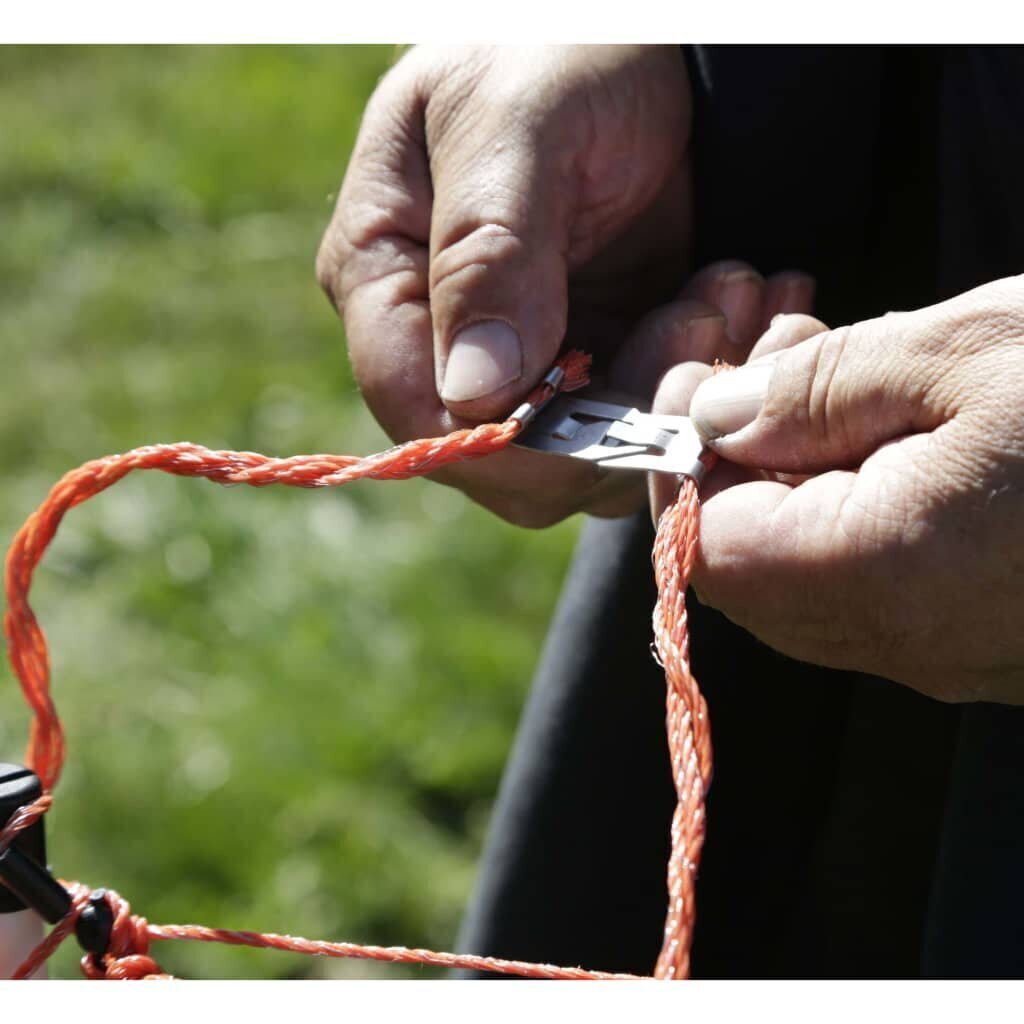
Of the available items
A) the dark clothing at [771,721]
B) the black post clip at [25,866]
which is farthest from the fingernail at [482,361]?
the black post clip at [25,866]

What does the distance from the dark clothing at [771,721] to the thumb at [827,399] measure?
0.23 meters

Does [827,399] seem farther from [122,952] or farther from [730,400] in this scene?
[122,952]

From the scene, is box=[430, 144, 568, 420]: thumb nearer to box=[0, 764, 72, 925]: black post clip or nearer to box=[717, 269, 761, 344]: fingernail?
box=[717, 269, 761, 344]: fingernail

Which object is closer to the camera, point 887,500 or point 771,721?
point 887,500

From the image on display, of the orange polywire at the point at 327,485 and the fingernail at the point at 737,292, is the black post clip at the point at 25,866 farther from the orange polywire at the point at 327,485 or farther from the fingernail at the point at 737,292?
the fingernail at the point at 737,292

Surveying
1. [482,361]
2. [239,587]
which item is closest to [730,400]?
[482,361]

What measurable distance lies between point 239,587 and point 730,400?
158 cm

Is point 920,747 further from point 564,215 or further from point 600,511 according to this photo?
point 564,215

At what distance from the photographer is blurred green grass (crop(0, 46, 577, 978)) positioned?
1953mm

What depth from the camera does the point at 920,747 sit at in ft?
3.84

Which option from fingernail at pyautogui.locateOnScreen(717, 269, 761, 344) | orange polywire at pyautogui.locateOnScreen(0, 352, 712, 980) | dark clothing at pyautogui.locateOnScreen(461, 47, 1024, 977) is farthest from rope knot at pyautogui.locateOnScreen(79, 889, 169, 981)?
fingernail at pyautogui.locateOnScreen(717, 269, 761, 344)

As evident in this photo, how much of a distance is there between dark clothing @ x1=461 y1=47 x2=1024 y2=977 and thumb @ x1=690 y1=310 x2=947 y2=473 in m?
0.23

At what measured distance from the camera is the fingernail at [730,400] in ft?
3.02

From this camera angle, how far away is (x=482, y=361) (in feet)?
3.42
